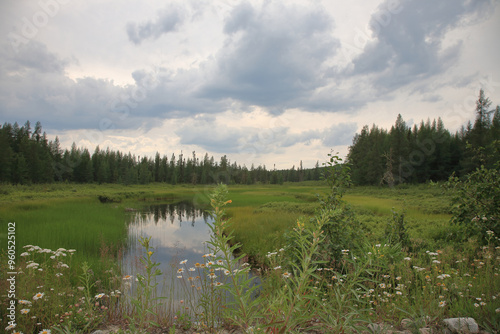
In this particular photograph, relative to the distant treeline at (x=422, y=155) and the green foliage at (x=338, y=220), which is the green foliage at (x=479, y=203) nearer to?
the green foliage at (x=338, y=220)

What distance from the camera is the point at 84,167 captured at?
72.4 m

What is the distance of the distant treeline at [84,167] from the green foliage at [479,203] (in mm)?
4072

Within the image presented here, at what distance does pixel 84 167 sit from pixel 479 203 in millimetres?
85709

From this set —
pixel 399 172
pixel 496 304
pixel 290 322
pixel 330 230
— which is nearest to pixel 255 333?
pixel 290 322

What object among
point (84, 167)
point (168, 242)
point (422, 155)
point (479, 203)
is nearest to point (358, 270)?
point (479, 203)

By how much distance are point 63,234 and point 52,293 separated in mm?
9436

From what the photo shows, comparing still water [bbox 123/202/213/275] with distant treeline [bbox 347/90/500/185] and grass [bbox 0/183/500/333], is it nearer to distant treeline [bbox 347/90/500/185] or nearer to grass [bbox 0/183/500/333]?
grass [bbox 0/183/500/333]

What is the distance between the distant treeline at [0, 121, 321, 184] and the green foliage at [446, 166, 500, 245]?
13.4 feet

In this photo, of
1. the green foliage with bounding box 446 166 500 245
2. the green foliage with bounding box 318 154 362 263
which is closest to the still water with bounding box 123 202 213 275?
the green foliage with bounding box 318 154 362 263

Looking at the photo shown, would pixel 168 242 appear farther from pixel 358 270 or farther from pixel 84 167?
pixel 84 167

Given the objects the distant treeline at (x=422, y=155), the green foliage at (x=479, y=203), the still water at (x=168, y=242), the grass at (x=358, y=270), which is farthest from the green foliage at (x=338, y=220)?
the distant treeline at (x=422, y=155)

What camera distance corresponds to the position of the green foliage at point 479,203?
614 cm

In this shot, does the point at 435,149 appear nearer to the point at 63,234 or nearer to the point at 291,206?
the point at 291,206

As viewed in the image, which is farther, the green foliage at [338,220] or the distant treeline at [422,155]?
the distant treeline at [422,155]
